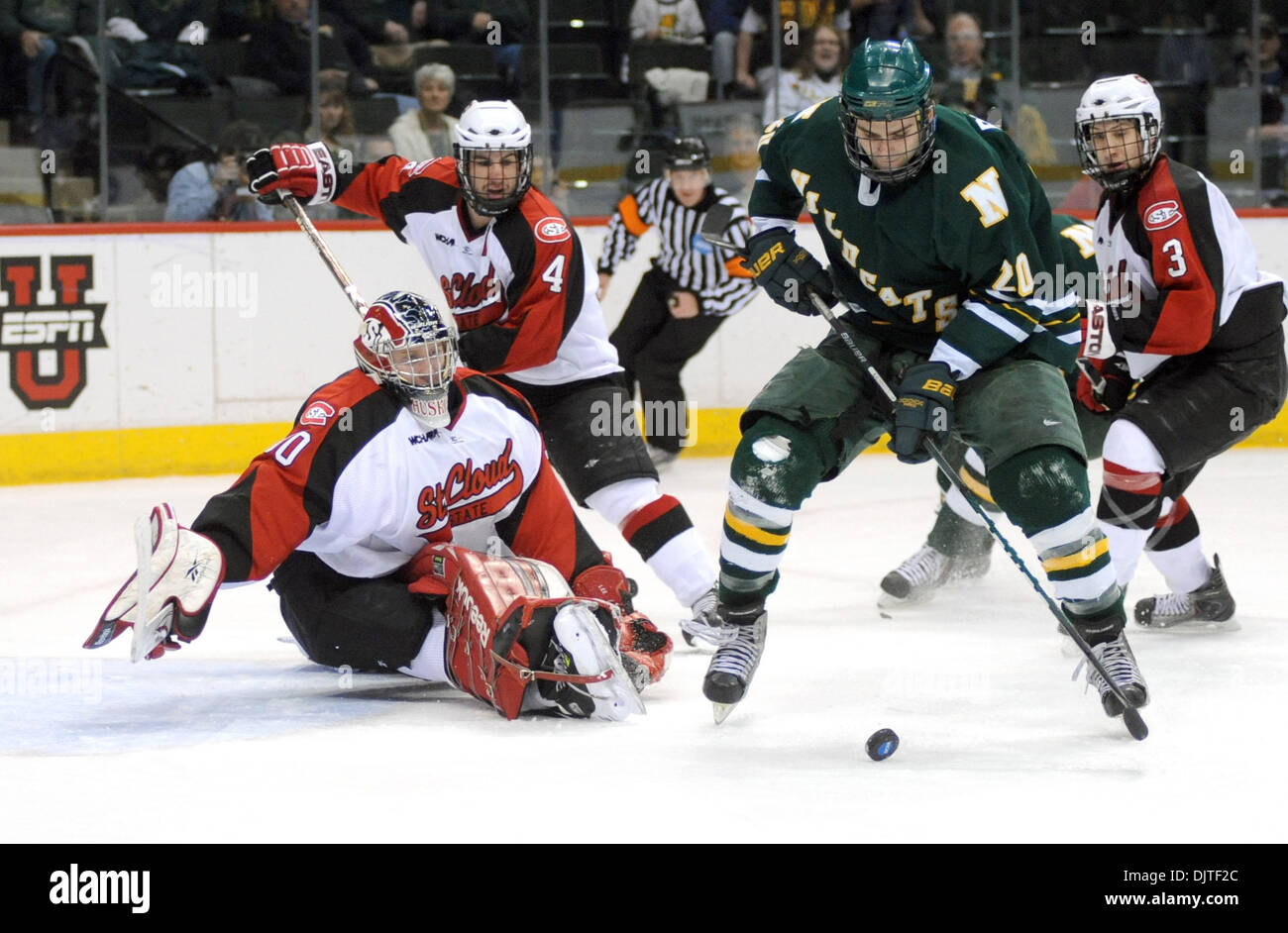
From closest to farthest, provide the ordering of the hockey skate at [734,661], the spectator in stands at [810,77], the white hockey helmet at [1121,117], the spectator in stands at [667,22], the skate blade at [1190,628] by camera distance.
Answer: the hockey skate at [734,661] < the white hockey helmet at [1121,117] < the skate blade at [1190,628] < the spectator in stands at [810,77] < the spectator in stands at [667,22]

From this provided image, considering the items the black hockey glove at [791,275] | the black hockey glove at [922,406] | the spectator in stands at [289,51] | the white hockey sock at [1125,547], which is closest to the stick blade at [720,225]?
the black hockey glove at [791,275]

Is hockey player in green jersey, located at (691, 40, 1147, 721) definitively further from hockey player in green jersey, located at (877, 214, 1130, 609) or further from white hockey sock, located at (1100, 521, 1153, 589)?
hockey player in green jersey, located at (877, 214, 1130, 609)

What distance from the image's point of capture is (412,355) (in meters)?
3.44

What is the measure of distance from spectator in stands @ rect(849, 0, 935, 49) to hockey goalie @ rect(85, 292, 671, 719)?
4629 millimetres

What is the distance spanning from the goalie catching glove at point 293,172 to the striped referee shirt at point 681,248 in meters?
2.52

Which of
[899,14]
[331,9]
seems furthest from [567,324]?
[899,14]

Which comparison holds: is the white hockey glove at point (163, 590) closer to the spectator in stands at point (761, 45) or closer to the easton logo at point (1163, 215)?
the easton logo at point (1163, 215)

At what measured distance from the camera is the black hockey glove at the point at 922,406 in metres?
3.22

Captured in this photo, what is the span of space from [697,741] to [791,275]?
0.87 metres

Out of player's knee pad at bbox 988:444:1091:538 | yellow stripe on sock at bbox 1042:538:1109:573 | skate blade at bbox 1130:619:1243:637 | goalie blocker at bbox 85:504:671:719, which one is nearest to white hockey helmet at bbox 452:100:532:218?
goalie blocker at bbox 85:504:671:719

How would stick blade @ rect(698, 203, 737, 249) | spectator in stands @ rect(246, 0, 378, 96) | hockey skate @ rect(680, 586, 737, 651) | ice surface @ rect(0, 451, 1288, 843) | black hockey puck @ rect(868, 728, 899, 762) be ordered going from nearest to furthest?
ice surface @ rect(0, 451, 1288, 843)
black hockey puck @ rect(868, 728, 899, 762)
stick blade @ rect(698, 203, 737, 249)
hockey skate @ rect(680, 586, 737, 651)
spectator in stands @ rect(246, 0, 378, 96)

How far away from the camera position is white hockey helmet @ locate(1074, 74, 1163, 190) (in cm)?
389

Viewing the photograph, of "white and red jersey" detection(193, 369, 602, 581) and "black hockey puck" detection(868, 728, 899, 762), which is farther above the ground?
"white and red jersey" detection(193, 369, 602, 581)

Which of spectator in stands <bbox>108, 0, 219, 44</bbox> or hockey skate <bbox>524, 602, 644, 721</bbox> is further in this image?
spectator in stands <bbox>108, 0, 219, 44</bbox>
